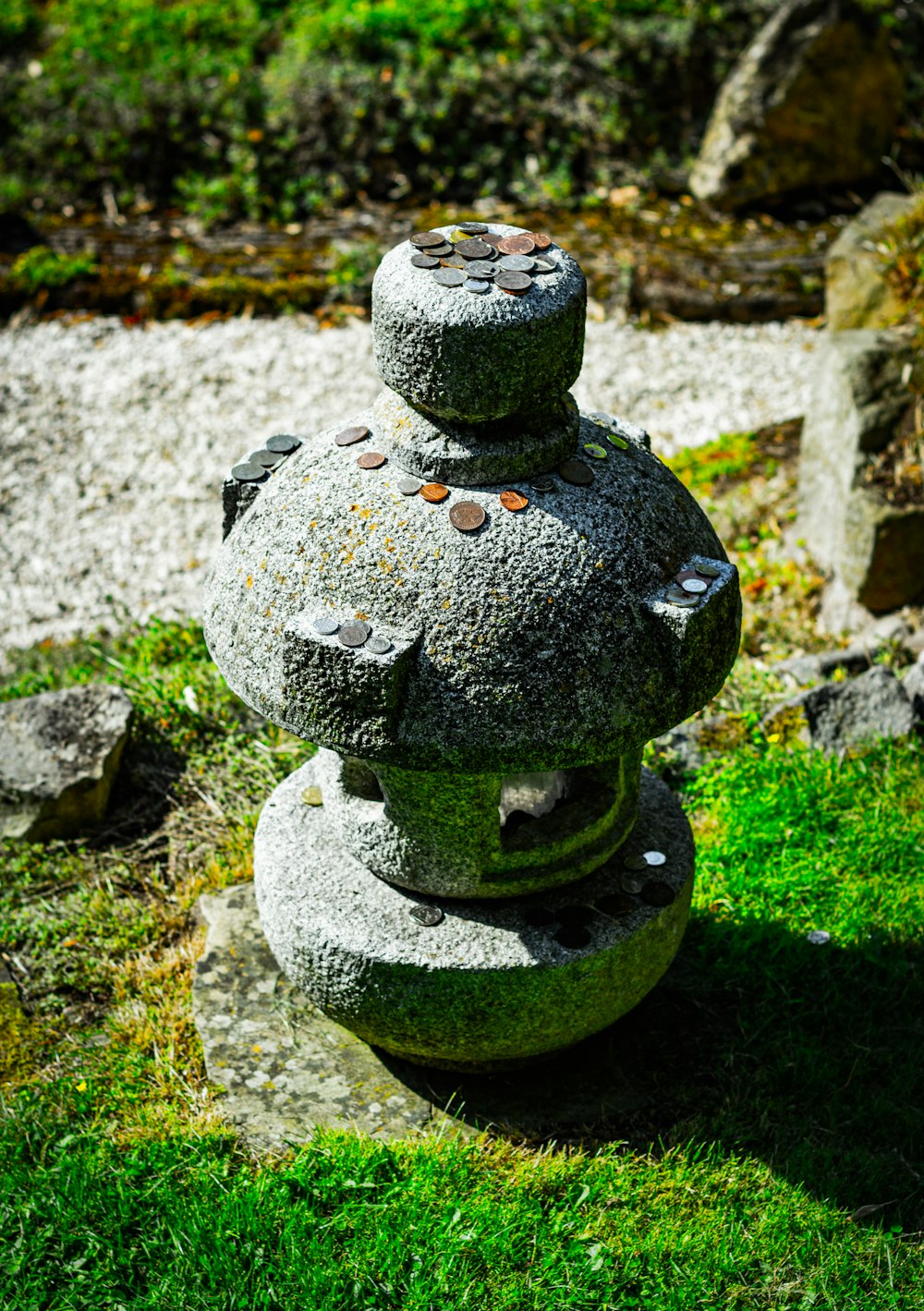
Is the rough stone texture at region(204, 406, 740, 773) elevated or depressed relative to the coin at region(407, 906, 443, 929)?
elevated

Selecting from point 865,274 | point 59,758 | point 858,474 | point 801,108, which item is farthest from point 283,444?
point 801,108

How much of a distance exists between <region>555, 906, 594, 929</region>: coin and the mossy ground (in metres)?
0.65

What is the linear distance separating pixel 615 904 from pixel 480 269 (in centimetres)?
166

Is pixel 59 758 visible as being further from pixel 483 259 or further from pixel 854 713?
pixel 854 713

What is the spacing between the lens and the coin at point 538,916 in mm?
3184

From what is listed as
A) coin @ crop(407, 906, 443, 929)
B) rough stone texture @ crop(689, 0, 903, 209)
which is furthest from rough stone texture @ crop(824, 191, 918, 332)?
coin @ crop(407, 906, 443, 929)

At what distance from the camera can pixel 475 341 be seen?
261 cm

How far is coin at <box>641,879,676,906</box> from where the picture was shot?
3.28m

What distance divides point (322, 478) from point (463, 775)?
0.77 metres

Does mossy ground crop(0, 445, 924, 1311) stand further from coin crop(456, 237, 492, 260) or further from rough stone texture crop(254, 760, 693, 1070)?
coin crop(456, 237, 492, 260)

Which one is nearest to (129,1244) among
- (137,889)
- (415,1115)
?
(415,1115)

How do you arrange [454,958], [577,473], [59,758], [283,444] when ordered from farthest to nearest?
[59,758] < [283,444] < [454,958] < [577,473]

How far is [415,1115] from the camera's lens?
3402 mm

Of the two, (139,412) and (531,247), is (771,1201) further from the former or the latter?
(139,412)
